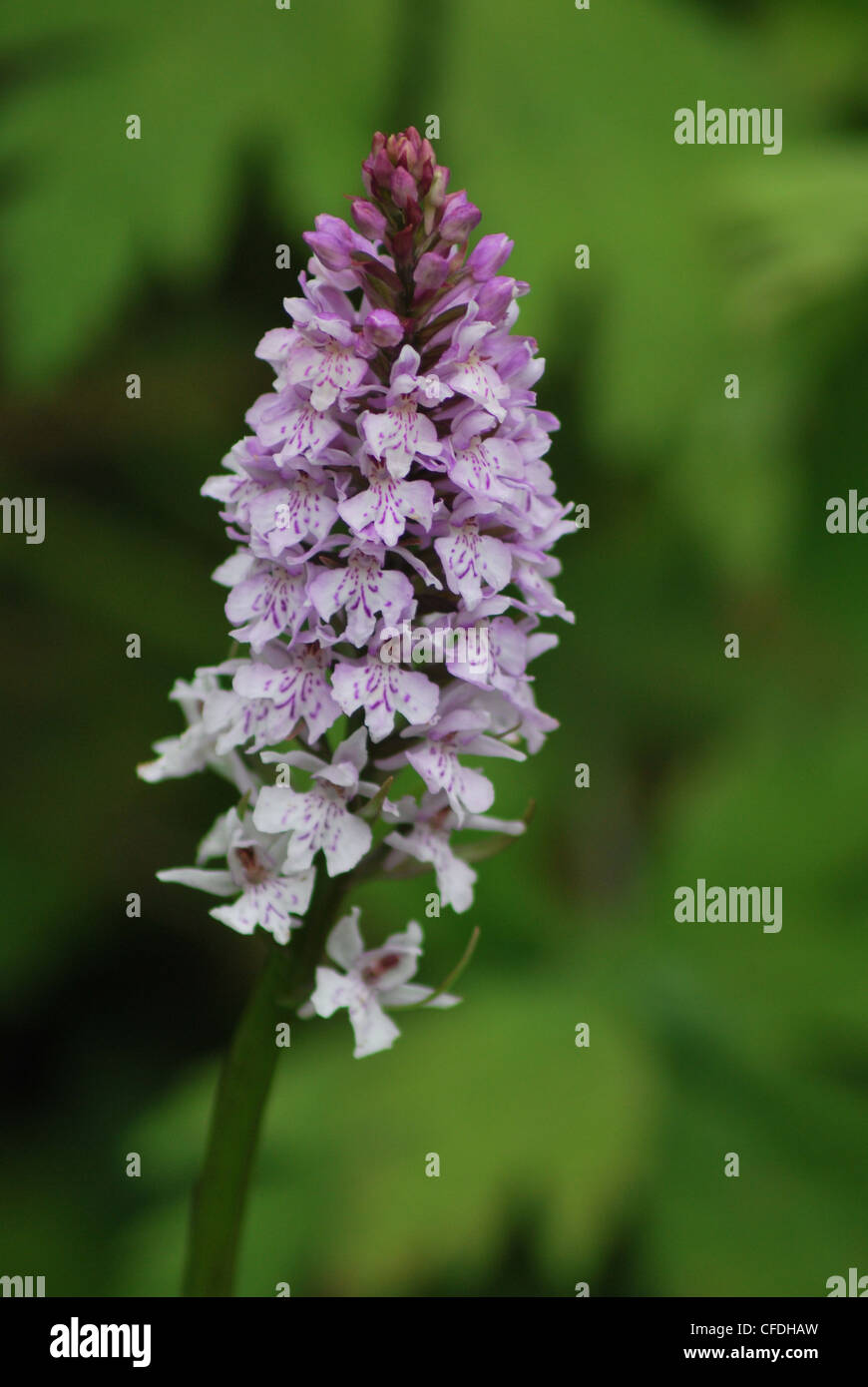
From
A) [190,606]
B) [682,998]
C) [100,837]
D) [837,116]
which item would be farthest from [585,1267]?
[837,116]

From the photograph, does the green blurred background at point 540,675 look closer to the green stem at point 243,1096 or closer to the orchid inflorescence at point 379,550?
the green stem at point 243,1096

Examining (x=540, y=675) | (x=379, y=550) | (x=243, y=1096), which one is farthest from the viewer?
(x=540, y=675)

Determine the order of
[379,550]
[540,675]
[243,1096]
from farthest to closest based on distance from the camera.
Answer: [540,675]
[243,1096]
[379,550]

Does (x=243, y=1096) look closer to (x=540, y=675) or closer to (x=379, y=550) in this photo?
(x=379, y=550)

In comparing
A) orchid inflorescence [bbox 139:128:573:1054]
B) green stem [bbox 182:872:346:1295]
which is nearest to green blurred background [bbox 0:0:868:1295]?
green stem [bbox 182:872:346:1295]

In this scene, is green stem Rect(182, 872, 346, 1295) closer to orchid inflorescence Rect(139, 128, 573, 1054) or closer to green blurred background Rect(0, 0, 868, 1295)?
orchid inflorescence Rect(139, 128, 573, 1054)

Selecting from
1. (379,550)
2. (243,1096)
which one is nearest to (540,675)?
(243,1096)

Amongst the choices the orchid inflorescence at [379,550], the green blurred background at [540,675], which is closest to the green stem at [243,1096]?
the orchid inflorescence at [379,550]
